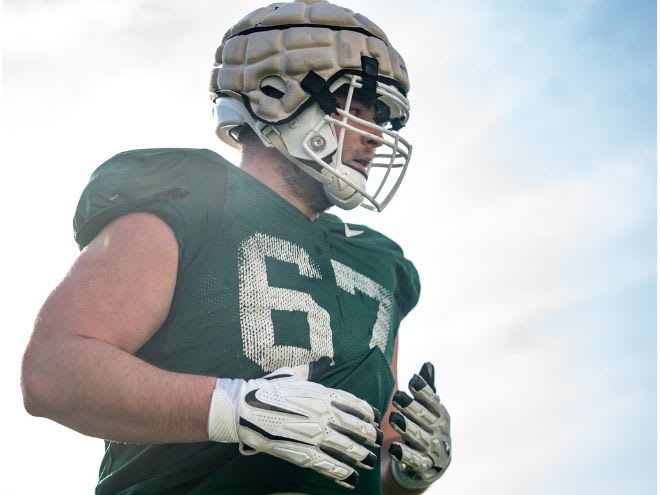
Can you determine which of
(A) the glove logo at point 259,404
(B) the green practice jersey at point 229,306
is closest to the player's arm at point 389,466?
(B) the green practice jersey at point 229,306

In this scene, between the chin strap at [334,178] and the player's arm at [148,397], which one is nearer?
the player's arm at [148,397]

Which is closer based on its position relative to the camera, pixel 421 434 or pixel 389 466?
pixel 421 434

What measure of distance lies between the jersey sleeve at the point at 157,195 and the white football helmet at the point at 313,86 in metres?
0.50

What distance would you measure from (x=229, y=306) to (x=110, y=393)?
2.05 feet

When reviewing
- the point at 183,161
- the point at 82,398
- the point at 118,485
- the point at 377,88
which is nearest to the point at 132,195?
the point at 183,161

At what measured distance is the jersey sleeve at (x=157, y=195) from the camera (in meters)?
3.43

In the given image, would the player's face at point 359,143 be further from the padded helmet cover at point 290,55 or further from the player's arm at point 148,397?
the player's arm at point 148,397

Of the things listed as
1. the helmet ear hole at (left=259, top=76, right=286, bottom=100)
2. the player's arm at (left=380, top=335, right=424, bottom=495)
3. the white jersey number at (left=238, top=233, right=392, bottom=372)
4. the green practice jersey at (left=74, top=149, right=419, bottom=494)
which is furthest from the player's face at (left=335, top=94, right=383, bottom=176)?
the player's arm at (left=380, top=335, right=424, bottom=495)

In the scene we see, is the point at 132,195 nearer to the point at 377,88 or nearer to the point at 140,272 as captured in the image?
the point at 140,272

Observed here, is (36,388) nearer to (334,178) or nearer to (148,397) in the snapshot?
(148,397)

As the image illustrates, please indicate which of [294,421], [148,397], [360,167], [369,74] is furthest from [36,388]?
[369,74]

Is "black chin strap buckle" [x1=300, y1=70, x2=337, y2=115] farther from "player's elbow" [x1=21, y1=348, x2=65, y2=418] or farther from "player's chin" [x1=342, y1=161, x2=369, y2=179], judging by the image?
"player's elbow" [x1=21, y1=348, x2=65, y2=418]

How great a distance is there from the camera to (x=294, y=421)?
118 inches

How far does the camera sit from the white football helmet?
405cm
